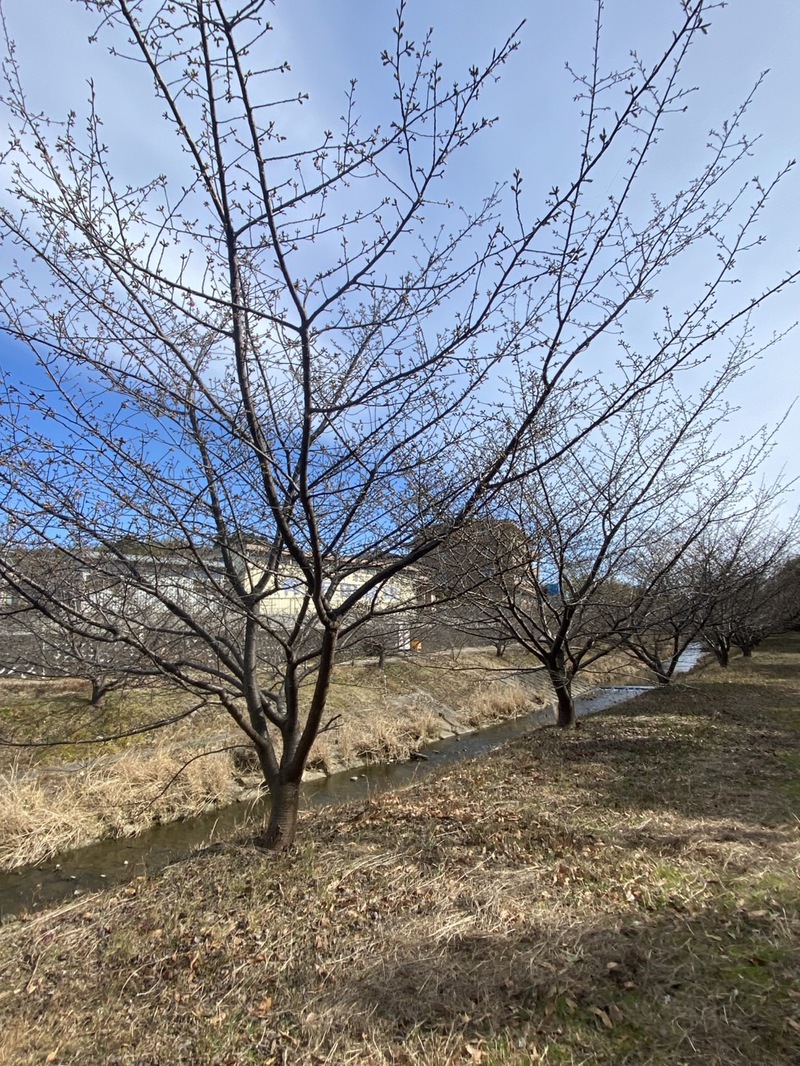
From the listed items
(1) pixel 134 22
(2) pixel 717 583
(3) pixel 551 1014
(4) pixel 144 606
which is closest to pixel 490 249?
(1) pixel 134 22

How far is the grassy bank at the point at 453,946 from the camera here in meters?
2.53

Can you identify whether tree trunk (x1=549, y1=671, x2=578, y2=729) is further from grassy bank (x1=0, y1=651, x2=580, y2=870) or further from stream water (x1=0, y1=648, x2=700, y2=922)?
stream water (x1=0, y1=648, x2=700, y2=922)

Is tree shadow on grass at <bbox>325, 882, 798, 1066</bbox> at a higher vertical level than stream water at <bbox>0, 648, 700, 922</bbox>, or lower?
higher

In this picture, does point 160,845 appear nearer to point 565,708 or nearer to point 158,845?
point 158,845

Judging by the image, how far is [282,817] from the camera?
4.71 m

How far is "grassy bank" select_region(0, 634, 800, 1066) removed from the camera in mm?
2525

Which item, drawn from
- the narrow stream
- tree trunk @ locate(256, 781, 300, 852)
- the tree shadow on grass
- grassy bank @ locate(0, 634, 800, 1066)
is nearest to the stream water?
the narrow stream

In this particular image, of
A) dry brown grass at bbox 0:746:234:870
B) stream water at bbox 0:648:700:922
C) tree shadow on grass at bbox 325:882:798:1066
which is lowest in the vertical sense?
stream water at bbox 0:648:700:922

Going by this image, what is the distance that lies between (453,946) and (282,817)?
1.97 m

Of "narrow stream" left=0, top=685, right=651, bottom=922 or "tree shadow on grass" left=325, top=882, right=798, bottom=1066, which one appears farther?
"narrow stream" left=0, top=685, right=651, bottom=922

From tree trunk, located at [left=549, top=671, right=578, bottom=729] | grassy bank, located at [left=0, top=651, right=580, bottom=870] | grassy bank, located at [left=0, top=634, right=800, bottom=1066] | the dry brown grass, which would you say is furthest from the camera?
tree trunk, located at [left=549, top=671, right=578, bottom=729]

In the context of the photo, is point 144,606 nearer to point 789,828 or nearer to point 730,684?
point 789,828

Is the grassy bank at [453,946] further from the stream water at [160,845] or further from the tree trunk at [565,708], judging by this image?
the tree trunk at [565,708]

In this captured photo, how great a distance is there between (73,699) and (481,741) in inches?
355
